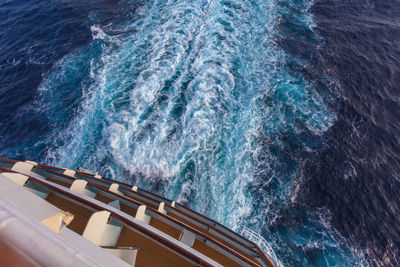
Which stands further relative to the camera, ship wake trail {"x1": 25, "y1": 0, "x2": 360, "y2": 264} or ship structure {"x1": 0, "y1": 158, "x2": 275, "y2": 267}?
ship wake trail {"x1": 25, "y1": 0, "x2": 360, "y2": 264}

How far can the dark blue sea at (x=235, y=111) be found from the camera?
15.2 m

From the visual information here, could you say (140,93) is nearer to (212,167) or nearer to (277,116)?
(212,167)

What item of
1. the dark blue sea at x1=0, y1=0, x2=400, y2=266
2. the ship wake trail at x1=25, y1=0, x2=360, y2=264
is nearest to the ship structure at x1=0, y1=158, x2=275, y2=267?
the ship wake trail at x1=25, y1=0, x2=360, y2=264

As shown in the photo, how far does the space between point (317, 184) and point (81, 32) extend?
1438 inches

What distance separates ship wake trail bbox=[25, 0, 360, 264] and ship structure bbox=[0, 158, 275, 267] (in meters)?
3.92

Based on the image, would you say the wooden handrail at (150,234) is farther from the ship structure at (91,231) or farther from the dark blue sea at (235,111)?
the dark blue sea at (235,111)

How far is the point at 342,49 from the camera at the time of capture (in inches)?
1043

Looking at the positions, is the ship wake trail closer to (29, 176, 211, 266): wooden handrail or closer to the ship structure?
the ship structure

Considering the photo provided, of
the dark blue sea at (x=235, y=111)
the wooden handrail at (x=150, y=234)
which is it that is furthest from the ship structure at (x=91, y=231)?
the dark blue sea at (x=235, y=111)

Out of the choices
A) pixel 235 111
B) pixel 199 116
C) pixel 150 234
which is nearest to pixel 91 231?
pixel 150 234

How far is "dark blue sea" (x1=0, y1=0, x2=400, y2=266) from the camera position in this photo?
15.2 m

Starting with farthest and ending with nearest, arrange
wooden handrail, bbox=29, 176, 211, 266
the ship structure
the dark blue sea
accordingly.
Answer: the dark blue sea
wooden handrail, bbox=29, 176, 211, 266
the ship structure

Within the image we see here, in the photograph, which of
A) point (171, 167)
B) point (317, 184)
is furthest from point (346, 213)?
point (171, 167)

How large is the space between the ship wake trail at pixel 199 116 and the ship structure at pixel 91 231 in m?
3.92
